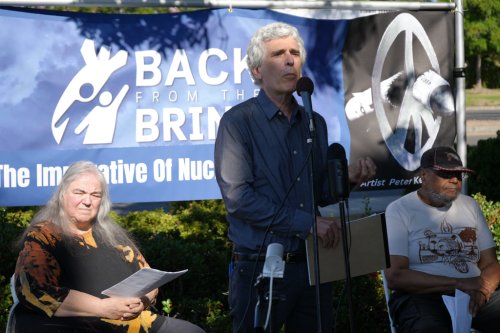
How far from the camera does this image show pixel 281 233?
167 inches

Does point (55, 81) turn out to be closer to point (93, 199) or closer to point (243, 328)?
point (93, 199)

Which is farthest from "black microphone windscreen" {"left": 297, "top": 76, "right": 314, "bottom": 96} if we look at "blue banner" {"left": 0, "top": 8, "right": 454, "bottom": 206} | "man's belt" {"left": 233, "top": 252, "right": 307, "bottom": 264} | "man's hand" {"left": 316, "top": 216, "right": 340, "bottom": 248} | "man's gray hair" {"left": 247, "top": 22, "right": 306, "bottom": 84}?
"blue banner" {"left": 0, "top": 8, "right": 454, "bottom": 206}

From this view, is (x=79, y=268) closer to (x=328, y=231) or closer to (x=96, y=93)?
(x=328, y=231)

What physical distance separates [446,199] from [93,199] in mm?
2202

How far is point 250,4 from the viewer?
6535 millimetres

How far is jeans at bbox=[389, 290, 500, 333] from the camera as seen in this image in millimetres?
5366

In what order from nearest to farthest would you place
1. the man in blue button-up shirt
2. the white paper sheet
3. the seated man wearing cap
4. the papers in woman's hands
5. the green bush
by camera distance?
the man in blue button-up shirt → the papers in woman's hands → the white paper sheet → the seated man wearing cap → the green bush

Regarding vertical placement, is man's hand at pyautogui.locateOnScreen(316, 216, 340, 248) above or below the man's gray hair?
below

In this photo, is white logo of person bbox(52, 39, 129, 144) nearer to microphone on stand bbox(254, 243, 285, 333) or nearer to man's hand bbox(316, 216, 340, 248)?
man's hand bbox(316, 216, 340, 248)

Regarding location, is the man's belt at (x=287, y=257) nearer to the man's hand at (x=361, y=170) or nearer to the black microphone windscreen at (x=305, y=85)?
the man's hand at (x=361, y=170)

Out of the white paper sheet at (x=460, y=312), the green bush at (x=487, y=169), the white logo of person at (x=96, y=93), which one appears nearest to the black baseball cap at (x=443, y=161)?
the white paper sheet at (x=460, y=312)

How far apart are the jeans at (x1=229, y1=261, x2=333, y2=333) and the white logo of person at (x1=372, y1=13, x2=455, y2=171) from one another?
2684mm

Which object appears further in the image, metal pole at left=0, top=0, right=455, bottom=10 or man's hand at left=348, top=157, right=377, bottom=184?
metal pole at left=0, top=0, right=455, bottom=10

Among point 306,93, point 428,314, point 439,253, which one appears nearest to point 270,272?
point 306,93
